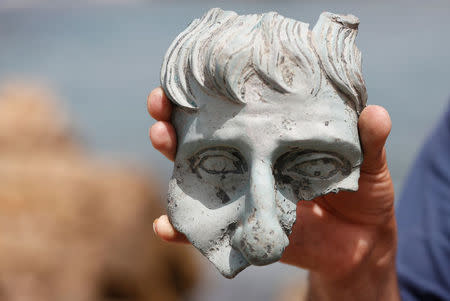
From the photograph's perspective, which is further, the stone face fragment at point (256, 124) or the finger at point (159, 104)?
the finger at point (159, 104)

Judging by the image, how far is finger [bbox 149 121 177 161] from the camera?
1739 millimetres

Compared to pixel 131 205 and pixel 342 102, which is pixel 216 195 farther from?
pixel 131 205

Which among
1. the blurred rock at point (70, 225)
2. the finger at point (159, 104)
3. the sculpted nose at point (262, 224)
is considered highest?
the finger at point (159, 104)

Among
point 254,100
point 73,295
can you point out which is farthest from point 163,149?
point 73,295

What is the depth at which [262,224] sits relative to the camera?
1549mm

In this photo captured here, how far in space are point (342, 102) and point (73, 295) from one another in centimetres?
310

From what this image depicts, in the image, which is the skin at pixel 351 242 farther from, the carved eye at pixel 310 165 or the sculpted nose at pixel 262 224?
the sculpted nose at pixel 262 224

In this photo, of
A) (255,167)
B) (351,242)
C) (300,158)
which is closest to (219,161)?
(255,167)

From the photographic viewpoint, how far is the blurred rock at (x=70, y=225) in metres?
3.90

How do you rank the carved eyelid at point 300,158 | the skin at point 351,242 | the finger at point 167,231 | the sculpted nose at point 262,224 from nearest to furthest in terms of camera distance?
the sculpted nose at point 262,224 → the carved eyelid at point 300,158 → the finger at point 167,231 → the skin at point 351,242

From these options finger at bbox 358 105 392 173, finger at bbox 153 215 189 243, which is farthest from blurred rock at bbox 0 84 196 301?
finger at bbox 358 105 392 173

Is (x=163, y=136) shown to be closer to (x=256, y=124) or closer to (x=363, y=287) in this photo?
(x=256, y=124)

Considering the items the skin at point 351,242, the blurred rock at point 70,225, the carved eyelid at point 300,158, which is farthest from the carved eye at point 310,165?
the blurred rock at point 70,225

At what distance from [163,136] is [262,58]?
42 centimetres
